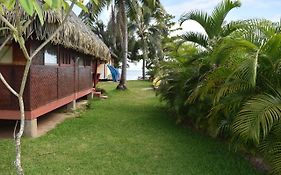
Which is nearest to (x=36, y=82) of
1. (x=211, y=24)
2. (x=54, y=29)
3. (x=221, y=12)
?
(x=54, y=29)

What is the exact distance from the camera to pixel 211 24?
320 inches

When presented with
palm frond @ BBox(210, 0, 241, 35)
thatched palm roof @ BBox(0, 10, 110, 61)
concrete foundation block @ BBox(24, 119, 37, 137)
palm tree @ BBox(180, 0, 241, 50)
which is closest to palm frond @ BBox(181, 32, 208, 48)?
palm tree @ BBox(180, 0, 241, 50)

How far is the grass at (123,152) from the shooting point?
17.2 feet

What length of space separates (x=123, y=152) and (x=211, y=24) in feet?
12.6

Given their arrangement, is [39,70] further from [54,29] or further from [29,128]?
[29,128]

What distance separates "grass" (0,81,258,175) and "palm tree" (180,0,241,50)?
2230 mm

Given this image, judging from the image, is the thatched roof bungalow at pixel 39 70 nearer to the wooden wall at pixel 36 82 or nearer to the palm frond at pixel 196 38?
the wooden wall at pixel 36 82

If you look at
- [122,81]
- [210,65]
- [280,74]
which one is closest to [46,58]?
[210,65]

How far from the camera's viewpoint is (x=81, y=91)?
12945 millimetres

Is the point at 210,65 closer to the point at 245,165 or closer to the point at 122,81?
the point at 245,165

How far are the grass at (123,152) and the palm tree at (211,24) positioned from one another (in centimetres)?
223

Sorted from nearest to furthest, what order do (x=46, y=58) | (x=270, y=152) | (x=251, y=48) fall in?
(x=270, y=152), (x=251, y=48), (x=46, y=58)

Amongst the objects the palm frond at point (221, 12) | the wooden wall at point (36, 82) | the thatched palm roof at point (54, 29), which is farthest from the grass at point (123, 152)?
the palm frond at point (221, 12)

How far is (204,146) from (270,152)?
7.14 feet
